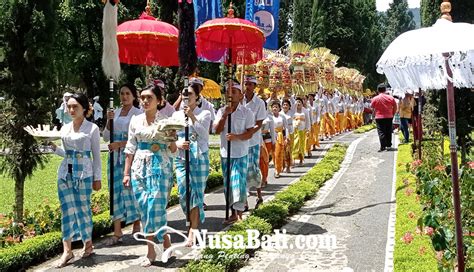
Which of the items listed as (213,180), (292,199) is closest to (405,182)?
(292,199)

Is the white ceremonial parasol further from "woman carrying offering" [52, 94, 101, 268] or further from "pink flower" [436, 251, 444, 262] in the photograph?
"woman carrying offering" [52, 94, 101, 268]

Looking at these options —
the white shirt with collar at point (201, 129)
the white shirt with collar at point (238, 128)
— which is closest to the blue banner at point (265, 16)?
the white shirt with collar at point (238, 128)

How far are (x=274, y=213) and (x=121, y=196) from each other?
2.18 metres

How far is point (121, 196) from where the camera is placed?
7.34m

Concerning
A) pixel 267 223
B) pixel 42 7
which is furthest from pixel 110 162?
pixel 42 7

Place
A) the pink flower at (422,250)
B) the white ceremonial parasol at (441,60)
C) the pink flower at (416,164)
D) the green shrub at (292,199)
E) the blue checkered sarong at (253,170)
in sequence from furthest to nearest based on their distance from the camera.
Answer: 1. the pink flower at (416,164)
2. the blue checkered sarong at (253,170)
3. the green shrub at (292,199)
4. the pink flower at (422,250)
5. the white ceremonial parasol at (441,60)

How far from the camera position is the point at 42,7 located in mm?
8469

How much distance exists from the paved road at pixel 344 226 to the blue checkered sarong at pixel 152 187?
44.1 inches

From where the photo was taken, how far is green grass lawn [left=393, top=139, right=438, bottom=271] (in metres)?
5.38

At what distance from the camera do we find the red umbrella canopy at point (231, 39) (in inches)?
303

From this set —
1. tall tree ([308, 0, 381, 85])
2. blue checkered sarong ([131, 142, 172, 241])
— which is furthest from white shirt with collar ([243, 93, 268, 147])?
tall tree ([308, 0, 381, 85])

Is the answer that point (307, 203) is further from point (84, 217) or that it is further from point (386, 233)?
point (84, 217)

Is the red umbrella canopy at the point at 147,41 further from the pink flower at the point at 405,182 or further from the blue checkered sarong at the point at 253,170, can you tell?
the pink flower at the point at 405,182

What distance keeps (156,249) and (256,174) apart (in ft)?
9.20
